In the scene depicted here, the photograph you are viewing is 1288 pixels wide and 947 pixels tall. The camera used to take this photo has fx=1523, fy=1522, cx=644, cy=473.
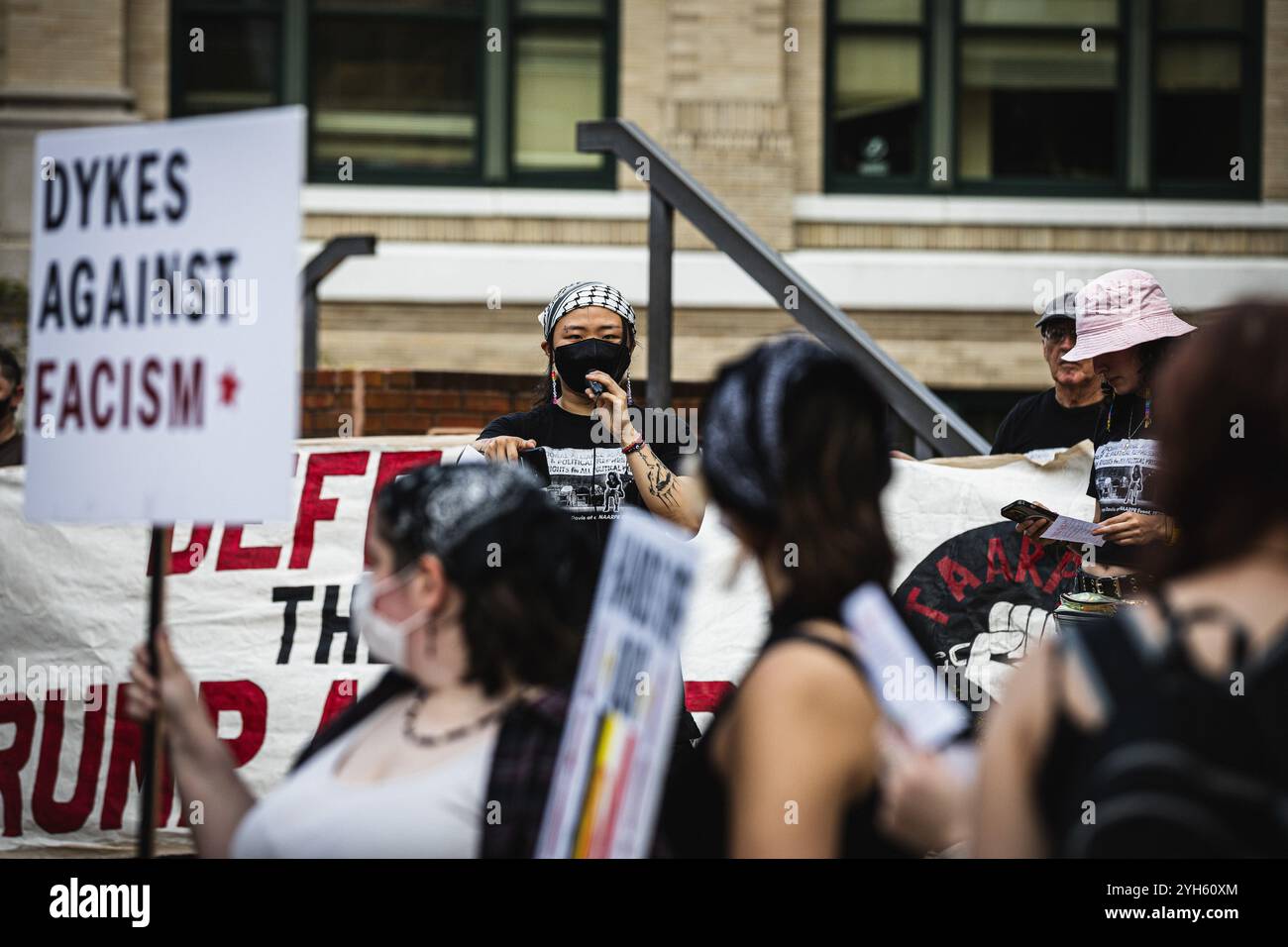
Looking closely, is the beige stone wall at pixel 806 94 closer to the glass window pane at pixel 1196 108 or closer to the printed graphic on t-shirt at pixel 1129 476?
the glass window pane at pixel 1196 108

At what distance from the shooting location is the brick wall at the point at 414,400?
8.11 metres

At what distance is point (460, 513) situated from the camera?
2594 millimetres

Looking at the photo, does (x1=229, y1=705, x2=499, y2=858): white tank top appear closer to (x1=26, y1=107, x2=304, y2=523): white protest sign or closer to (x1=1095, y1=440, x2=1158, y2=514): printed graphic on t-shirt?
(x1=26, y1=107, x2=304, y2=523): white protest sign

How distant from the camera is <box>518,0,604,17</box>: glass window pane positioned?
13.2 meters

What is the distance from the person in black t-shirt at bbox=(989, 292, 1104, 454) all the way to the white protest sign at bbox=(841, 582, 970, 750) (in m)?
3.82

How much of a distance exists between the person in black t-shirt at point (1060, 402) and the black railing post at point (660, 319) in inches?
53.5

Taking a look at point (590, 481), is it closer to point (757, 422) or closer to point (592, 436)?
point (592, 436)

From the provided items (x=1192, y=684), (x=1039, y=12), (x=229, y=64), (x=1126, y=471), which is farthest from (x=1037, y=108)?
(x=1192, y=684)

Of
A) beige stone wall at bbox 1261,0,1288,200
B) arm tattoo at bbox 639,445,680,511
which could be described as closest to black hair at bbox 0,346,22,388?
arm tattoo at bbox 639,445,680,511

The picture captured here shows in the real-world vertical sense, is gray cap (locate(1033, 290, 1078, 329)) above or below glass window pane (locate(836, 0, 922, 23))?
below

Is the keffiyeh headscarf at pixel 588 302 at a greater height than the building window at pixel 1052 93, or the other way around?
the building window at pixel 1052 93

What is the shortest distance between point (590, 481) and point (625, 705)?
2.16 m

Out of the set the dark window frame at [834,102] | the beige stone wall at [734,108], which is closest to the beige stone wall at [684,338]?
the beige stone wall at [734,108]
